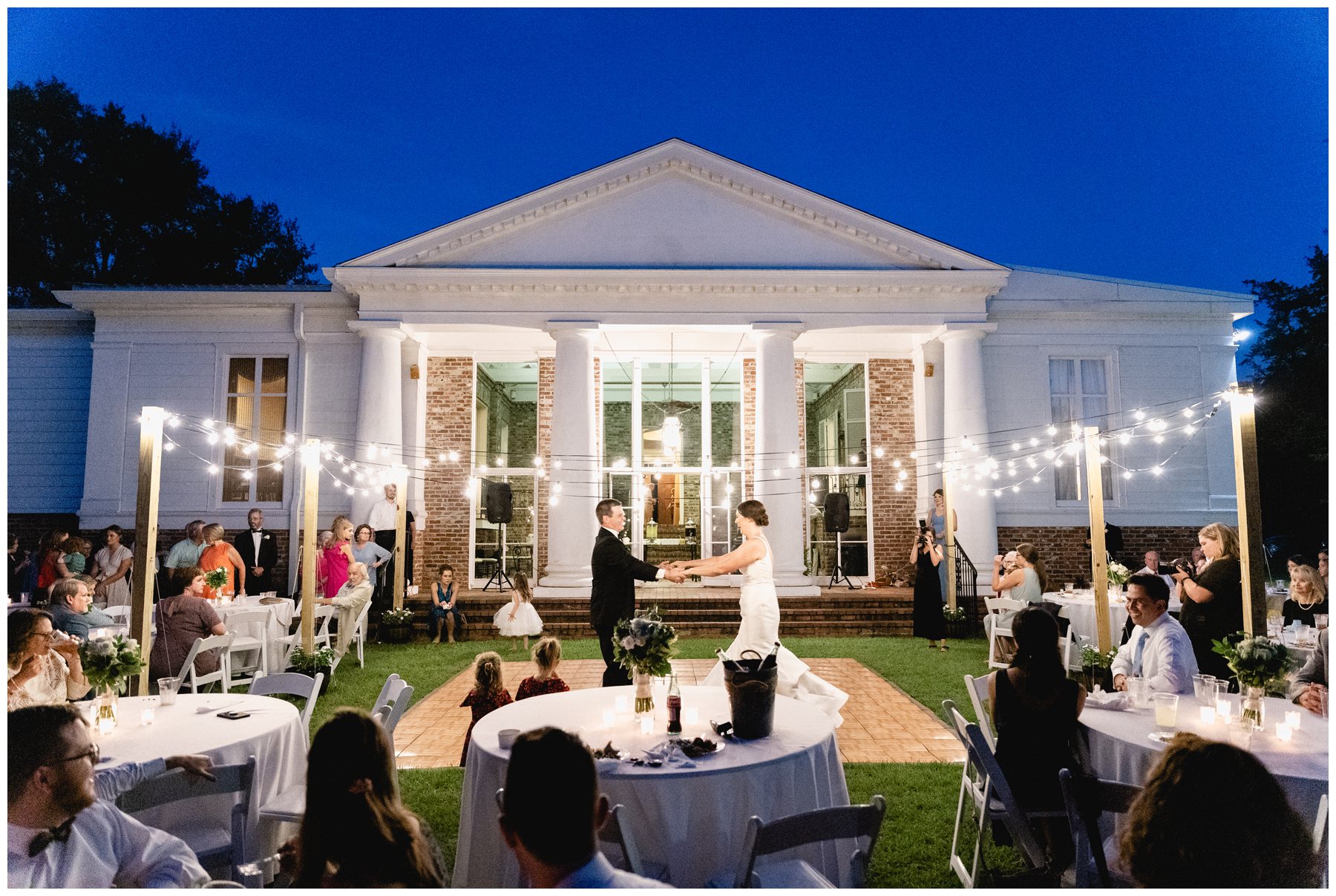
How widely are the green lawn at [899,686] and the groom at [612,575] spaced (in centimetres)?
144

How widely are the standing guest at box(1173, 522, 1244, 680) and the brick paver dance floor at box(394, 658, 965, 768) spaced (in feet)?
6.00

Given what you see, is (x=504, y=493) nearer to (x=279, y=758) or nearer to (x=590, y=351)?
(x=590, y=351)

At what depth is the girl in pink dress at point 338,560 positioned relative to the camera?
978cm

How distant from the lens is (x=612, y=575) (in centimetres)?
550

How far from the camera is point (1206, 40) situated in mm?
3459

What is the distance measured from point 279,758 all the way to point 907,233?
11760 mm

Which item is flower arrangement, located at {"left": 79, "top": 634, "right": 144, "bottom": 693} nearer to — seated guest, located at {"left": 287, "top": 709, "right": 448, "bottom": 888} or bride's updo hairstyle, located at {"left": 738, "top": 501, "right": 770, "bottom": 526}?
seated guest, located at {"left": 287, "top": 709, "right": 448, "bottom": 888}

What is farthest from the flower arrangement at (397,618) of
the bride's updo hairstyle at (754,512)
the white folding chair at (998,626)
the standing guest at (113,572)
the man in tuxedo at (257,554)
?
the white folding chair at (998,626)

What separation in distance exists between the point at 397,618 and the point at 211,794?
8270mm

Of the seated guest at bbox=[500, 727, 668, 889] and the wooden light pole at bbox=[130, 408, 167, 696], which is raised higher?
the wooden light pole at bbox=[130, 408, 167, 696]

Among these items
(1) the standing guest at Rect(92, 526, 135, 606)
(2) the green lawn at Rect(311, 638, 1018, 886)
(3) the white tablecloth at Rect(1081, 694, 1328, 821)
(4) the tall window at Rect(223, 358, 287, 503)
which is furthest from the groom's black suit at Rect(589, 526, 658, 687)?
(4) the tall window at Rect(223, 358, 287, 503)

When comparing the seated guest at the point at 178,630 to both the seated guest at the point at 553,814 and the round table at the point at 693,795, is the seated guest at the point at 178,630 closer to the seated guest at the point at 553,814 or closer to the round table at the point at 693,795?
the round table at the point at 693,795

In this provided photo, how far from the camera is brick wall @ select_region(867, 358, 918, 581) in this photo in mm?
14320

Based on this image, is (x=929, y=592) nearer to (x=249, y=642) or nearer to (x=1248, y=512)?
(x=1248, y=512)
